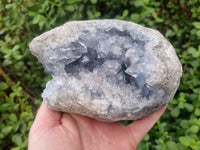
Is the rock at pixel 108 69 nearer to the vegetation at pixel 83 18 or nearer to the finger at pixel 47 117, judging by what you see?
the finger at pixel 47 117

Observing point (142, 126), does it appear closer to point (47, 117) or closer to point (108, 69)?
point (108, 69)

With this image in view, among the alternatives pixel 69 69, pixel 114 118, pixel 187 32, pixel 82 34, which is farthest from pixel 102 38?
pixel 187 32

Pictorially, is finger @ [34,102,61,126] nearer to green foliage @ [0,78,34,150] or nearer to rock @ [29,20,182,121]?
rock @ [29,20,182,121]

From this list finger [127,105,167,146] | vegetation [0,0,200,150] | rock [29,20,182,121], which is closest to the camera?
rock [29,20,182,121]

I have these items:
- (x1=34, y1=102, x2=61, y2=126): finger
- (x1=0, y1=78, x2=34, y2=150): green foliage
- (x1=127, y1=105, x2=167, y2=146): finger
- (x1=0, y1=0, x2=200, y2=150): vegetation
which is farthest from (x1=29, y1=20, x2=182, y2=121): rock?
(x1=0, y1=78, x2=34, y2=150): green foliage

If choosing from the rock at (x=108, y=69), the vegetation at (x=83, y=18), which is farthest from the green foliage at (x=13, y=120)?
the rock at (x=108, y=69)

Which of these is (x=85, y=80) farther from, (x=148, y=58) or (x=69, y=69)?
(x=148, y=58)

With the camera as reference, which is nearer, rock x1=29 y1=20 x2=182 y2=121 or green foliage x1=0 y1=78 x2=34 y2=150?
rock x1=29 y1=20 x2=182 y2=121
